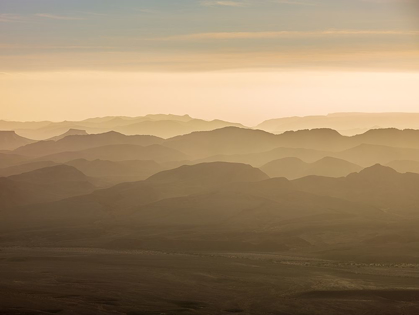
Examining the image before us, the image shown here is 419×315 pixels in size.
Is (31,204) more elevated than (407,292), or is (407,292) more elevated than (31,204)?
(31,204)

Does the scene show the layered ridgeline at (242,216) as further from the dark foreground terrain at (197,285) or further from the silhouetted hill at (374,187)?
the dark foreground terrain at (197,285)

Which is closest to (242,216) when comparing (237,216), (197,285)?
(237,216)

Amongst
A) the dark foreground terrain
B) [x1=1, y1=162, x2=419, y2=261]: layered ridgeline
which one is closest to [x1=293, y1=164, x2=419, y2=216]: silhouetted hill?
[x1=1, y1=162, x2=419, y2=261]: layered ridgeline

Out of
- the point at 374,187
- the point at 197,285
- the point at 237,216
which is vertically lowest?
the point at 197,285

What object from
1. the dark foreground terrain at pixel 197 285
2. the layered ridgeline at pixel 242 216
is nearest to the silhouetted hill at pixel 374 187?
the layered ridgeline at pixel 242 216

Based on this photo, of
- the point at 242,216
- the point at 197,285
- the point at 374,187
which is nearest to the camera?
the point at 197,285

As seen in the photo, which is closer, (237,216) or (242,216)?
(242,216)

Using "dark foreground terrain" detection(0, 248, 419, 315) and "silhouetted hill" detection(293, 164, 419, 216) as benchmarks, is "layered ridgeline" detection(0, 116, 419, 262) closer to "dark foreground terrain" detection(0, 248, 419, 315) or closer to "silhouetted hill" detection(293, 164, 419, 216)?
"silhouetted hill" detection(293, 164, 419, 216)

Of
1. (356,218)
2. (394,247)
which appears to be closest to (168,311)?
(394,247)

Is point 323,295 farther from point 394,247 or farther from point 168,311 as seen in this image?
point 394,247

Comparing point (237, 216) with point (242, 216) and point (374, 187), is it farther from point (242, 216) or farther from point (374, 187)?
point (374, 187)
